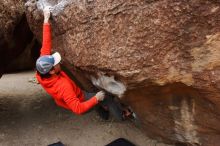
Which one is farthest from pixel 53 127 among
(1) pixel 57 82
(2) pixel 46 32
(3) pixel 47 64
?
(2) pixel 46 32

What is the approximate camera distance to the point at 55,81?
606 cm

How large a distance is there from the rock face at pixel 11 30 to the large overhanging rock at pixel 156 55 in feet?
4.96

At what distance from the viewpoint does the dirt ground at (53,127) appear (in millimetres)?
7039

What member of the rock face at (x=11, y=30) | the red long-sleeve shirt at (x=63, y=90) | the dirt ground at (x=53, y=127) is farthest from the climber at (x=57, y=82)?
the rock face at (x=11, y=30)

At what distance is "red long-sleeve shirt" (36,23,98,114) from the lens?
5.90 meters

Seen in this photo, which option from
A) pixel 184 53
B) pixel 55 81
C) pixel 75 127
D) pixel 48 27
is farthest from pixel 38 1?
pixel 184 53

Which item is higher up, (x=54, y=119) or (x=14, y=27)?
(x=14, y=27)

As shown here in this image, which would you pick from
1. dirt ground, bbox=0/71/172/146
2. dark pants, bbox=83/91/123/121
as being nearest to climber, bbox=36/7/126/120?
dark pants, bbox=83/91/123/121

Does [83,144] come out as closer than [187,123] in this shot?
No

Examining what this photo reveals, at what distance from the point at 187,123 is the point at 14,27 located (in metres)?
3.85

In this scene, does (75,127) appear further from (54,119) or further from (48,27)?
(48,27)

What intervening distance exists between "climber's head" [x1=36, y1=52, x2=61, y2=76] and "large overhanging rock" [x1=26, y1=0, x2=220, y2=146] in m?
0.21

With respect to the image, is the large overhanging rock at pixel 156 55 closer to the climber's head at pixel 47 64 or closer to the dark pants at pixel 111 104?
the climber's head at pixel 47 64

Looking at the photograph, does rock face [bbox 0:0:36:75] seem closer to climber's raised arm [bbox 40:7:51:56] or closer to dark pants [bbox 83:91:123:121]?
climber's raised arm [bbox 40:7:51:56]
